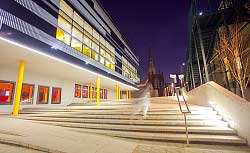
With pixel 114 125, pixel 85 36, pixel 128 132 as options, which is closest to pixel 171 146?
pixel 128 132

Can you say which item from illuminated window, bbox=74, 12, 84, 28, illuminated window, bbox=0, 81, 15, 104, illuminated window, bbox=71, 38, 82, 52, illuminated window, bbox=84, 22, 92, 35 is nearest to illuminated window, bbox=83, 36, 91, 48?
illuminated window, bbox=84, 22, 92, 35

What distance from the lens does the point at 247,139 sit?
3594mm

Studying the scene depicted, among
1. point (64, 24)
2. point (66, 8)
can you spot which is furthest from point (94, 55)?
point (66, 8)

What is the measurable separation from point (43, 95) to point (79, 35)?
245 inches

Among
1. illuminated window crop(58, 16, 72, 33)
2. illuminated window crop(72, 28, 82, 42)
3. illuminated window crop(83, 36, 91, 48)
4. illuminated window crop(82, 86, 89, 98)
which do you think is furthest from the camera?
illuminated window crop(82, 86, 89, 98)

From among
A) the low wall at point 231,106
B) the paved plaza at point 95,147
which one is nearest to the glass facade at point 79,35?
the paved plaza at point 95,147

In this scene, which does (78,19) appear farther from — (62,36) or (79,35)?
(62,36)

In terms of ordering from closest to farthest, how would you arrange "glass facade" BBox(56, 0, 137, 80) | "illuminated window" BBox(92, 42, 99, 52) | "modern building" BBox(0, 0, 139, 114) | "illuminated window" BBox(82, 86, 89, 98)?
1. "modern building" BBox(0, 0, 139, 114)
2. "glass facade" BBox(56, 0, 137, 80)
3. "illuminated window" BBox(92, 42, 99, 52)
4. "illuminated window" BBox(82, 86, 89, 98)

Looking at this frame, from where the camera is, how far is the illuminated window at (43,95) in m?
11.6

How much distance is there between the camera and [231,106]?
14.0ft

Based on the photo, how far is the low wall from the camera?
11.9ft

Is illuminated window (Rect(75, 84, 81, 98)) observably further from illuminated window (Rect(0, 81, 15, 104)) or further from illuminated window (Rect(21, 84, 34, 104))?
illuminated window (Rect(0, 81, 15, 104))

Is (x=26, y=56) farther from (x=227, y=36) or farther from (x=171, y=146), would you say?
(x=227, y=36)

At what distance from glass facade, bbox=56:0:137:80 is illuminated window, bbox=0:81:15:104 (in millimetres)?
4670
